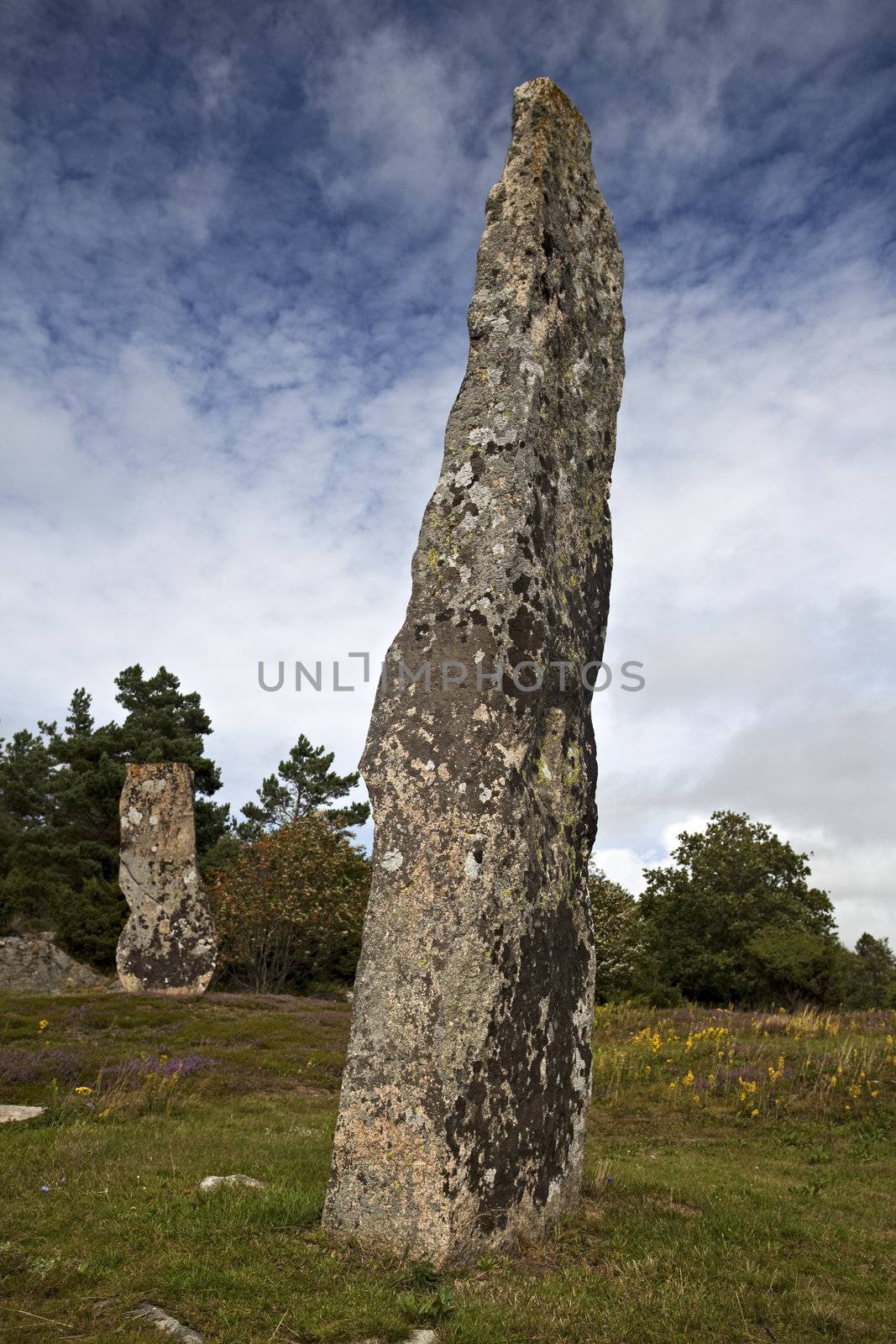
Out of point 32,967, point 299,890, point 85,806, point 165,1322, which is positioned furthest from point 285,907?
point 165,1322

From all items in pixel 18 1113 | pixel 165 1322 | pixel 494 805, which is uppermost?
pixel 494 805

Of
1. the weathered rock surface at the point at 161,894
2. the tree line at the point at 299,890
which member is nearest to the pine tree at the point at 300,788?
the tree line at the point at 299,890

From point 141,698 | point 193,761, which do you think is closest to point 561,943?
point 193,761

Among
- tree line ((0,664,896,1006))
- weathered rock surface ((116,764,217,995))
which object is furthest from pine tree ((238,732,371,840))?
weathered rock surface ((116,764,217,995))

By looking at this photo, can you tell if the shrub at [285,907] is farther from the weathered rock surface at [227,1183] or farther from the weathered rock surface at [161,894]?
the weathered rock surface at [227,1183]

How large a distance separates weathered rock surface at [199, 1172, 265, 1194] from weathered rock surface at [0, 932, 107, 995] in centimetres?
2108

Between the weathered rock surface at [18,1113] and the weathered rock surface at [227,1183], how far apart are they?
4.49 meters

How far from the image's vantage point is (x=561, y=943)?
638 cm

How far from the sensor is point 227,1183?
6.23m

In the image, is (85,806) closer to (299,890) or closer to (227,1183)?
(299,890)

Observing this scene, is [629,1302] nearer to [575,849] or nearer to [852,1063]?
[575,849]

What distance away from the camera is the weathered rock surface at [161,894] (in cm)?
2298

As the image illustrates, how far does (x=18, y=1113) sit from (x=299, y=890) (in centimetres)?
2173

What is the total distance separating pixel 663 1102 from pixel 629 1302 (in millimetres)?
9284
